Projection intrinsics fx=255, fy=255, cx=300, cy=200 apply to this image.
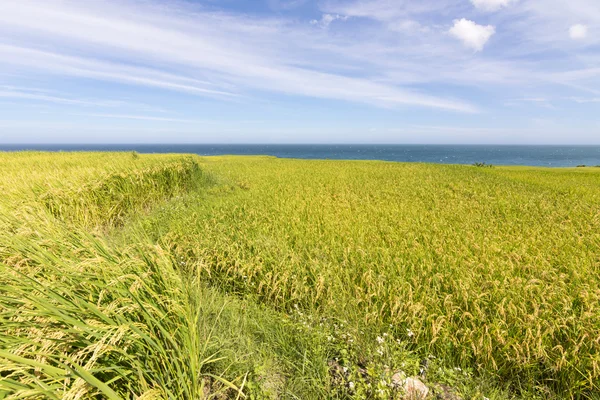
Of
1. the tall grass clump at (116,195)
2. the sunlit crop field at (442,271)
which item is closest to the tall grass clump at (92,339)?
the sunlit crop field at (442,271)

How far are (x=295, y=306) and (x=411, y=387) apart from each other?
185 cm

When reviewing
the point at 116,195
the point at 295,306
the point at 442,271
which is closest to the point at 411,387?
the point at 295,306

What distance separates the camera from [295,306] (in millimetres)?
4055

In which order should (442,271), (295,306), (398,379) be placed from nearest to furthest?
1. (398,379)
2. (295,306)
3. (442,271)

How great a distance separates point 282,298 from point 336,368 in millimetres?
1465

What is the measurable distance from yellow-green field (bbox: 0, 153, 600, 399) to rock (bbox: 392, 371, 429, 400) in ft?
0.39

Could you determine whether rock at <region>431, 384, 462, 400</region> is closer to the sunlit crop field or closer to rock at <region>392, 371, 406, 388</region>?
rock at <region>392, 371, 406, 388</region>

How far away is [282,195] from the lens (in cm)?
1062

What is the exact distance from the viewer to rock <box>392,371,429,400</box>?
264cm

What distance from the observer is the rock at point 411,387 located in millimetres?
2637


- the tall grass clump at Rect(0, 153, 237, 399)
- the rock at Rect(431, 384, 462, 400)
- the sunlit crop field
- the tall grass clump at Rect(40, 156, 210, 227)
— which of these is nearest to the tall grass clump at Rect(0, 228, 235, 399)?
the tall grass clump at Rect(0, 153, 237, 399)

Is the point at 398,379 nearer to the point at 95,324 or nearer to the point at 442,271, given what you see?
the point at 442,271

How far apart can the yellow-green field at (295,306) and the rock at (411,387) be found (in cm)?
12

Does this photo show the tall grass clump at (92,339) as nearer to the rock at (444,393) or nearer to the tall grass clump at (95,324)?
the tall grass clump at (95,324)
